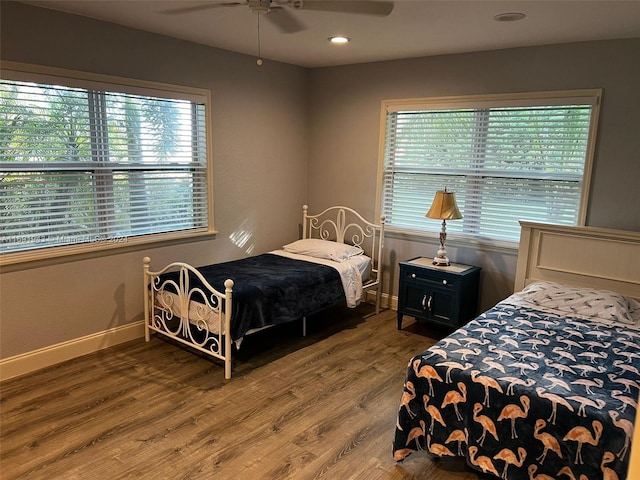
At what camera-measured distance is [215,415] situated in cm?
284

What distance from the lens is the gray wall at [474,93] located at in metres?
3.42

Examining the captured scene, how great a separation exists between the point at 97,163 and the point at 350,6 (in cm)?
210

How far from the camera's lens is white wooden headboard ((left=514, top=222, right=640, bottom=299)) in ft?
11.0

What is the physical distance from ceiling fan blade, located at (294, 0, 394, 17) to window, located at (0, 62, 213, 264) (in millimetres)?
1616

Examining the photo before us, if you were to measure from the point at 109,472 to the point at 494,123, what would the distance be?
3685 millimetres

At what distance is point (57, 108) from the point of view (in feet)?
A: 10.6

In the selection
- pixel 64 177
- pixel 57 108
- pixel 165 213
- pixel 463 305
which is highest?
pixel 57 108

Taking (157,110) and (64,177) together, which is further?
(157,110)

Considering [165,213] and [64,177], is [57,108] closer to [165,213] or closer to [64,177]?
[64,177]

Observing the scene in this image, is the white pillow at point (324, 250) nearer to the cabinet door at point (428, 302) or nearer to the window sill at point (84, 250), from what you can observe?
the cabinet door at point (428, 302)

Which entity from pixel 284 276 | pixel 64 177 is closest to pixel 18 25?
pixel 64 177

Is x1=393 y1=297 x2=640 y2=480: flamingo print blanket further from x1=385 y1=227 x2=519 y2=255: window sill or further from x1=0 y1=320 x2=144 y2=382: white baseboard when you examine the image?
x1=0 y1=320 x2=144 y2=382: white baseboard

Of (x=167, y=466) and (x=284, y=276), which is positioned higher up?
(x=284, y=276)

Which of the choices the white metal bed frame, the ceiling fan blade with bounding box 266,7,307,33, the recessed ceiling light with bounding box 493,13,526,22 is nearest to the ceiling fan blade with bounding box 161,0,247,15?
the ceiling fan blade with bounding box 266,7,307,33
